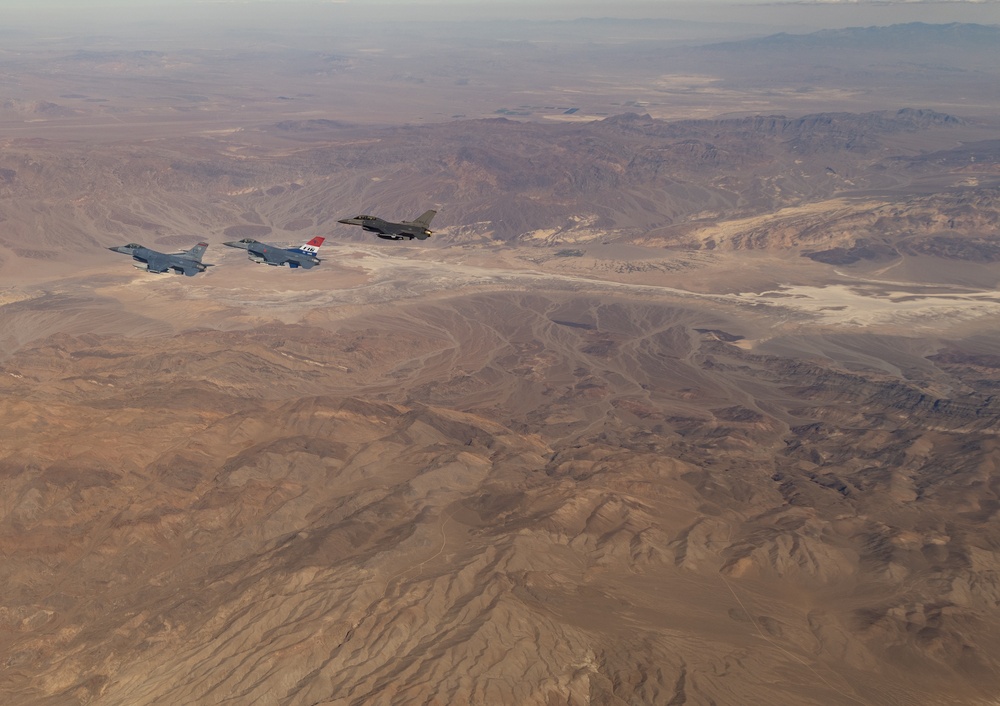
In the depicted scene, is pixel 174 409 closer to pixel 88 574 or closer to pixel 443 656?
pixel 88 574

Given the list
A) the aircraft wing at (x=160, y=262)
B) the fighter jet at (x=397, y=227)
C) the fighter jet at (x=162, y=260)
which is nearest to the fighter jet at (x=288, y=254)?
the fighter jet at (x=162, y=260)

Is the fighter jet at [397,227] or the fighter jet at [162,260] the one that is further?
the fighter jet at [162,260]

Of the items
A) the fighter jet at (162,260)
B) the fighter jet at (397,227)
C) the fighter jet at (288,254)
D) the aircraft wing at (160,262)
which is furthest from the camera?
the aircraft wing at (160,262)

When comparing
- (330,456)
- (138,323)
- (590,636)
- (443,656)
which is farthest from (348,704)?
(138,323)

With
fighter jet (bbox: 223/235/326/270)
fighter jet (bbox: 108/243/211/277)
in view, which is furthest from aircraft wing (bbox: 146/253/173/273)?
fighter jet (bbox: 223/235/326/270)

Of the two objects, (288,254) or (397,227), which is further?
(288,254)

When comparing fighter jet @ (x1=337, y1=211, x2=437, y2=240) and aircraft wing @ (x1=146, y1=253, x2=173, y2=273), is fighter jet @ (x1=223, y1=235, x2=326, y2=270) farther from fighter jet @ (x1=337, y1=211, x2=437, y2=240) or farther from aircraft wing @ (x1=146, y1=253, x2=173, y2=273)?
fighter jet @ (x1=337, y1=211, x2=437, y2=240)

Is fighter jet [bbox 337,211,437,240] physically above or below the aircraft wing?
above

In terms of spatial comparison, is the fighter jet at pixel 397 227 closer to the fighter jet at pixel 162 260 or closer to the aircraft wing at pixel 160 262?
the fighter jet at pixel 162 260

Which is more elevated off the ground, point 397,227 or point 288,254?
point 397,227

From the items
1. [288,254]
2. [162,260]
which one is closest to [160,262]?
[162,260]

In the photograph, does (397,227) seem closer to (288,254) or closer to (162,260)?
(288,254)
